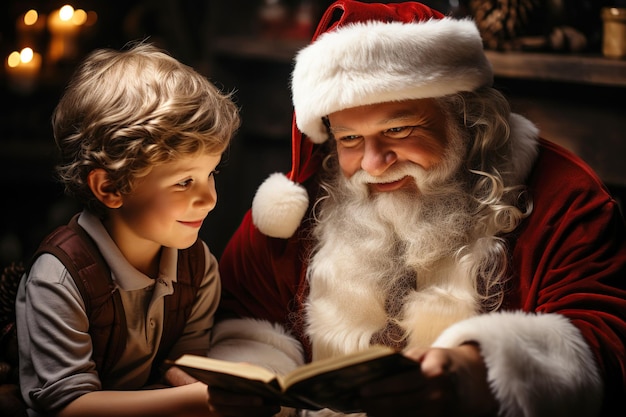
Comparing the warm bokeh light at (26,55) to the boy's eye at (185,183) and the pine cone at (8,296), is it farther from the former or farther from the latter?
the boy's eye at (185,183)

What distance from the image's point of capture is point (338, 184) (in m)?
1.88

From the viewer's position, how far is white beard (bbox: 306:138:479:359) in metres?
1.65

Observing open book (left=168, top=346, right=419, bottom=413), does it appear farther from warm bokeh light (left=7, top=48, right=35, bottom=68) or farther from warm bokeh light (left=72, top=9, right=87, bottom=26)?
warm bokeh light (left=72, top=9, right=87, bottom=26)

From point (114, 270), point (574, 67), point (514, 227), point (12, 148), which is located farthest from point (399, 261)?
point (12, 148)

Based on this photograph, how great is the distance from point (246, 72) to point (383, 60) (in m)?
1.65

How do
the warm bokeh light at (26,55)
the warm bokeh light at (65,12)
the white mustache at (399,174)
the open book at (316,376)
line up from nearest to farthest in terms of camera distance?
the open book at (316,376) < the white mustache at (399,174) < the warm bokeh light at (26,55) < the warm bokeh light at (65,12)

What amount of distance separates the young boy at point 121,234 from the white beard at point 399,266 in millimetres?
359

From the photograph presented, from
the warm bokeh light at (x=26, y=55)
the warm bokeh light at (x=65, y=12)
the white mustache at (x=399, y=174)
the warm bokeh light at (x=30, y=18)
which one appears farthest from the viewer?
the warm bokeh light at (x=30, y=18)

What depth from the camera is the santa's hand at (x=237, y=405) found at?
4.63 feet

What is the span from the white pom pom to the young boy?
0.67 ft

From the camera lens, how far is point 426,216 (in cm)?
171

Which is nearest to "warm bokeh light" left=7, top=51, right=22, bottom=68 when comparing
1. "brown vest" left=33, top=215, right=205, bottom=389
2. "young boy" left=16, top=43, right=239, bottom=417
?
"young boy" left=16, top=43, right=239, bottom=417

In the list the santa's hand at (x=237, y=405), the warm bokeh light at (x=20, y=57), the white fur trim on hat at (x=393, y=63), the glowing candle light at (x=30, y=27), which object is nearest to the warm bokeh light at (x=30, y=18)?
the glowing candle light at (x=30, y=27)

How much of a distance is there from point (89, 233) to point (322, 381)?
66 cm
